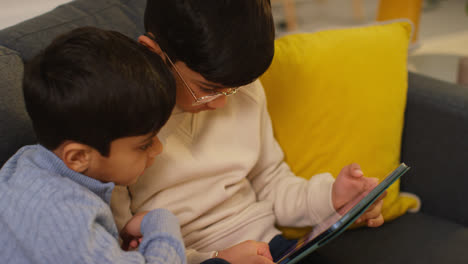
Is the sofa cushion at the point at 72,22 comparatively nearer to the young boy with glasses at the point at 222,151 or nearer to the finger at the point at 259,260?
the young boy with glasses at the point at 222,151

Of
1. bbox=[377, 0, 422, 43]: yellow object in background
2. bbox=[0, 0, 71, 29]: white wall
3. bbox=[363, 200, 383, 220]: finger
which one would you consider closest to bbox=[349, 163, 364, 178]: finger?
bbox=[363, 200, 383, 220]: finger

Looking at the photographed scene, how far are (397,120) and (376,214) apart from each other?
30 cm

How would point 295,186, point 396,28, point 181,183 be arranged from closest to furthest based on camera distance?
point 181,183 < point 295,186 < point 396,28

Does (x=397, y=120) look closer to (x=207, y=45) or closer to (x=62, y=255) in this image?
(x=207, y=45)

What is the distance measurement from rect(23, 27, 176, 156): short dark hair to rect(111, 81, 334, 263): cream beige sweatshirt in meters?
0.22

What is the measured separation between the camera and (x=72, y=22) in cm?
94

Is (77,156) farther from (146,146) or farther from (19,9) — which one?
(19,9)

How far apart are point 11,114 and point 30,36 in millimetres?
202

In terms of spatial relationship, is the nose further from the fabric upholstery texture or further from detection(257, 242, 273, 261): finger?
the fabric upholstery texture

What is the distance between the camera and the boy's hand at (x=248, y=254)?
79cm

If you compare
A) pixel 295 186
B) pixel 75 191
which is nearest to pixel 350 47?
pixel 295 186

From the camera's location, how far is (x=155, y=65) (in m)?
0.69

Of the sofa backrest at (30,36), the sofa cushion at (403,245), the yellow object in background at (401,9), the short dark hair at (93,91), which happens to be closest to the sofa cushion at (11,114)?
the sofa backrest at (30,36)

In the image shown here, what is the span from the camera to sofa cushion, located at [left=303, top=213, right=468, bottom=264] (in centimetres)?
96
